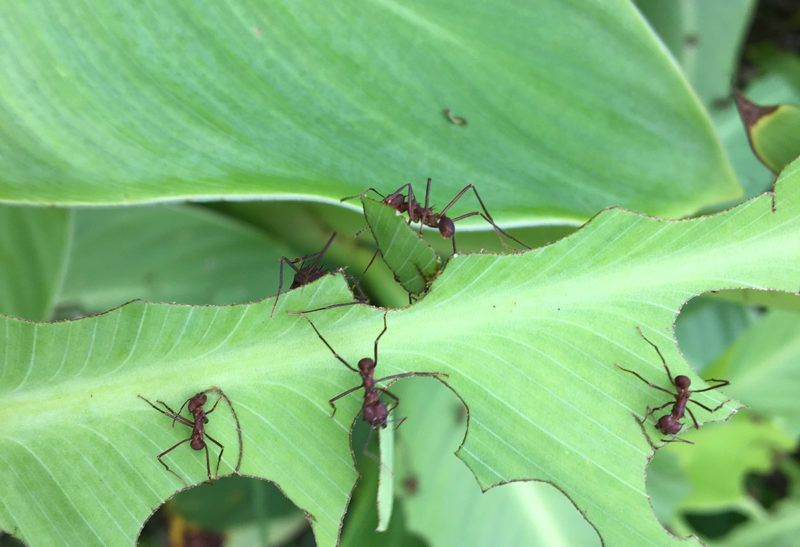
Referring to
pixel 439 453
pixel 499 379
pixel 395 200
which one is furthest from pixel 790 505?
pixel 395 200

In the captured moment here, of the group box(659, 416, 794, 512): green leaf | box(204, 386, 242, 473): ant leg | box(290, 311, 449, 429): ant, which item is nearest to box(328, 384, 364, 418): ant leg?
box(290, 311, 449, 429): ant

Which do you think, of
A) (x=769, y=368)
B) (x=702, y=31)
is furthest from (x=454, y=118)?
(x=769, y=368)

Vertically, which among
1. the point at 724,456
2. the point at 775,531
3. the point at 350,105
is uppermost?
the point at 350,105

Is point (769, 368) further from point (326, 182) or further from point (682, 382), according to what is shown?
point (326, 182)

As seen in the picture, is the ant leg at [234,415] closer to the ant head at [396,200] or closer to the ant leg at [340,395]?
the ant leg at [340,395]

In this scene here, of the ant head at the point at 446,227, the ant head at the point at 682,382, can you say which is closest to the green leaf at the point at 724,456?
the ant head at the point at 682,382

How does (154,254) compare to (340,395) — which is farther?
(154,254)
